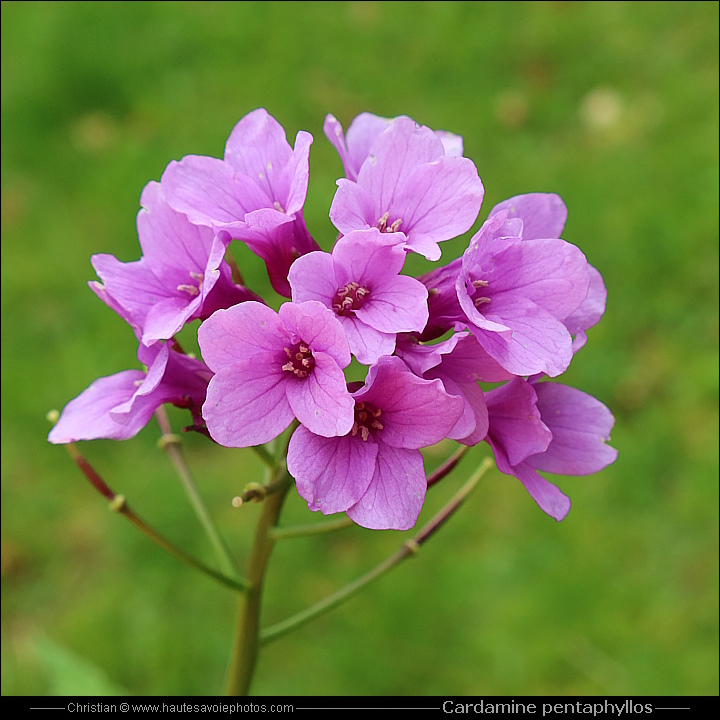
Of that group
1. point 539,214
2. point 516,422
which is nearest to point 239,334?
point 516,422

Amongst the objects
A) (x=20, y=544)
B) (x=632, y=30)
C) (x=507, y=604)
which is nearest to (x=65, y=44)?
(x=20, y=544)

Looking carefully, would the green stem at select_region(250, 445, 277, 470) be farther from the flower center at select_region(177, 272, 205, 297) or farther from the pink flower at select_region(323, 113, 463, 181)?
the pink flower at select_region(323, 113, 463, 181)

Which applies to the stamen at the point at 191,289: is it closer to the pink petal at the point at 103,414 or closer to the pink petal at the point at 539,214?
the pink petal at the point at 103,414

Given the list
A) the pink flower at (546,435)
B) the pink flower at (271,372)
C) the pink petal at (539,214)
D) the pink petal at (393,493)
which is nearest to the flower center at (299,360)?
the pink flower at (271,372)

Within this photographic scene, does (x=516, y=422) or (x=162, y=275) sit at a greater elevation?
(x=162, y=275)

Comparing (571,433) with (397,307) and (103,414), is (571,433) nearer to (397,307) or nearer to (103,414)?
(397,307)

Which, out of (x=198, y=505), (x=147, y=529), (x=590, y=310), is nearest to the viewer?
(x=590, y=310)

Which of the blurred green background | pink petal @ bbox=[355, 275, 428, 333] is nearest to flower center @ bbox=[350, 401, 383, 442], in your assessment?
pink petal @ bbox=[355, 275, 428, 333]
